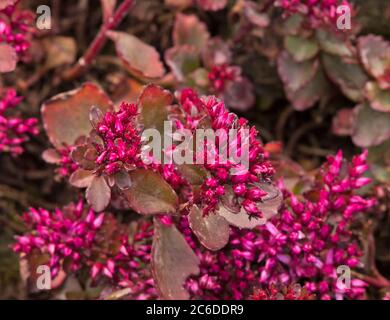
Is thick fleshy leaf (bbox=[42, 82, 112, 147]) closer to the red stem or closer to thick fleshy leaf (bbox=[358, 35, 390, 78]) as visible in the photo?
the red stem

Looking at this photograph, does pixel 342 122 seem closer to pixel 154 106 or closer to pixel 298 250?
pixel 298 250

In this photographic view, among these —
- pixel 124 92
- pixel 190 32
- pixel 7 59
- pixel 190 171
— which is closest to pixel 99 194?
pixel 190 171

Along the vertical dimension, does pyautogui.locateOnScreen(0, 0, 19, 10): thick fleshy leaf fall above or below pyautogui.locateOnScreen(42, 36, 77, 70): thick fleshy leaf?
above

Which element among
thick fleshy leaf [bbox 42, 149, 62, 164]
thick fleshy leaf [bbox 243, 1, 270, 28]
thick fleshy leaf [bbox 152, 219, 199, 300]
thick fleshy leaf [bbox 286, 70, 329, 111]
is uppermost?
thick fleshy leaf [bbox 243, 1, 270, 28]

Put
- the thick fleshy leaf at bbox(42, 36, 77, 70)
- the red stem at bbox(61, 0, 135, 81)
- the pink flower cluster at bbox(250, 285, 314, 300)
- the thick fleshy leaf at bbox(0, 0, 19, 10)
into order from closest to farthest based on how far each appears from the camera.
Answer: the pink flower cluster at bbox(250, 285, 314, 300) → the thick fleshy leaf at bbox(0, 0, 19, 10) → the red stem at bbox(61, 0, 135, 81) → the thick fleshy leaf at bbox(42, 36, 77, 70)

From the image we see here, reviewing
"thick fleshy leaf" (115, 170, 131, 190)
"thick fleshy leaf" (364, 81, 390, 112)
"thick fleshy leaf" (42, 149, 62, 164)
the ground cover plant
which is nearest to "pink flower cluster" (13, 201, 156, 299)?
the ground cover plant

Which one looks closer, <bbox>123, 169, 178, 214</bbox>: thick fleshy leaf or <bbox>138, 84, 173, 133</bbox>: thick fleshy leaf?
<bbox>123, 169, 178, 214</bbox>: thick fleshy leaf

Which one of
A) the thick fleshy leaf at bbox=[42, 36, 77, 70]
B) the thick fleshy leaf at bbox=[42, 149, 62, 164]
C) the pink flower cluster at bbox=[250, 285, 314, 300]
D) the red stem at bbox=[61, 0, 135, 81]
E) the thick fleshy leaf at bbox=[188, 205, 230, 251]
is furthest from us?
the thick fleshy leaf at bbox=[42, 36, 77, 70]
